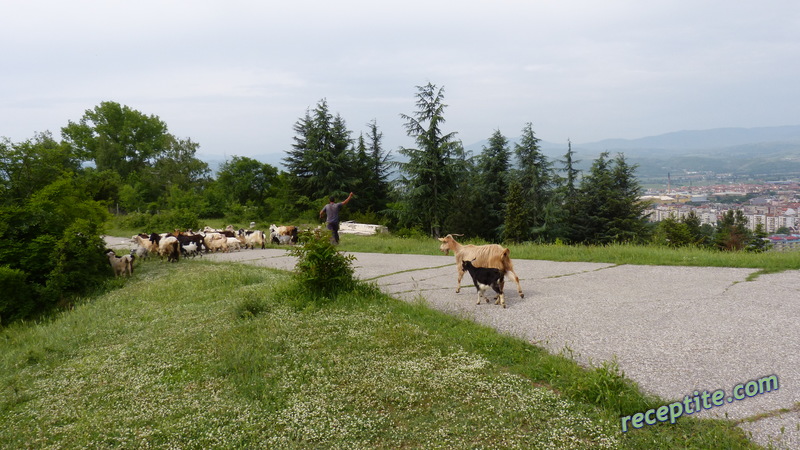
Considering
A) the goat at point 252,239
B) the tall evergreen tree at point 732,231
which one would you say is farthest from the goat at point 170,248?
the tall evergreen tree at point 732,231

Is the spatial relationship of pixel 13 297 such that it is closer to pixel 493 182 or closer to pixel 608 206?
pixel 493 182

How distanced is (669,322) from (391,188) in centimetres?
2852

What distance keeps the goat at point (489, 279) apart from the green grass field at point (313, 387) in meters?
1.15

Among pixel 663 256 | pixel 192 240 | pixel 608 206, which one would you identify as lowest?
pixel 663 256

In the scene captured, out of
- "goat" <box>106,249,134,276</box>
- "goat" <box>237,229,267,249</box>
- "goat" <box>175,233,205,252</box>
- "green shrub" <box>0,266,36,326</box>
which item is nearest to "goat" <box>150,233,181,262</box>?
"goat" <box>175,233,205,252</box>

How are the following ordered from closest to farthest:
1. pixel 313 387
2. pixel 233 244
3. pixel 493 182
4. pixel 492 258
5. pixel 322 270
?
pixel 313 387
pixel 492 258
pixel 322 270
pixel 233 244
pixel 493 182

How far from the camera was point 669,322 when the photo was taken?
707 cm

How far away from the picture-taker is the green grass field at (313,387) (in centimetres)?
441

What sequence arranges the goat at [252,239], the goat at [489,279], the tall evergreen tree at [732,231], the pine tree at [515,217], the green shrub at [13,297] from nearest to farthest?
the goat at [489,279]
the green shrub at [13,297]
the goat at [252,239]
the pine tree at [515,217]
the tall evergreen tree at [732,231]

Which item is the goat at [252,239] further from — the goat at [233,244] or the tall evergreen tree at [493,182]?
the tall evergreen tree at [493,182]

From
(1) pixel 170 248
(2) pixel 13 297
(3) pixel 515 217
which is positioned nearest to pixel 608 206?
(3) pixel 515 217

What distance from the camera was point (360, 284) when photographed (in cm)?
983

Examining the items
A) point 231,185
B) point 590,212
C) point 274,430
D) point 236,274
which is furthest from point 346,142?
point 274,430

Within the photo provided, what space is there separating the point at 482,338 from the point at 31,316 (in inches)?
491
